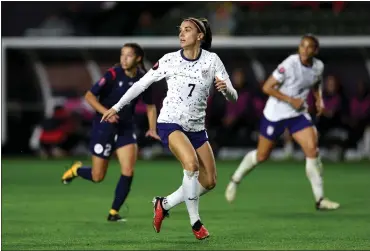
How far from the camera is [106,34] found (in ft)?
90.3

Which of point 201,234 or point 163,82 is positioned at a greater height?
point 163,82

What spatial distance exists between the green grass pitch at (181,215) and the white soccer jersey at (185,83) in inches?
43.7

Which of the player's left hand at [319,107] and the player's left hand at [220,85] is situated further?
the player's left hand at [319,107]

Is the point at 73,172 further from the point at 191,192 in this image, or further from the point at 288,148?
the point at 288,148

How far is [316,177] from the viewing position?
1402 centimetres

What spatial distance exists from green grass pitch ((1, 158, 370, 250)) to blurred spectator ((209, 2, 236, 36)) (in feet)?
20.0

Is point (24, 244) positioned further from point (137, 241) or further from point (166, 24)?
point (166, 24)

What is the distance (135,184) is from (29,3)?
11048mm

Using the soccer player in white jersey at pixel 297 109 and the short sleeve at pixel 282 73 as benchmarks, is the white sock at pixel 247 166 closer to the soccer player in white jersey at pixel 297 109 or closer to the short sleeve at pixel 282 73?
the soccer player in white jersey at pixel 297 109

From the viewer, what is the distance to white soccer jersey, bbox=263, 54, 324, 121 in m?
14.2

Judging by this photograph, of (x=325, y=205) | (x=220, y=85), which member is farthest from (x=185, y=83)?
(x=325, y=205)

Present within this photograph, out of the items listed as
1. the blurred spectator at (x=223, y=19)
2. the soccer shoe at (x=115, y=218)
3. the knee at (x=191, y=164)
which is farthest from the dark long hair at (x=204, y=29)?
the blurred spectator at (x=223, y=19)

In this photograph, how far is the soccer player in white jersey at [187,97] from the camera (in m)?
10.4

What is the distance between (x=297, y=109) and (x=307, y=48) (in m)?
0.77
